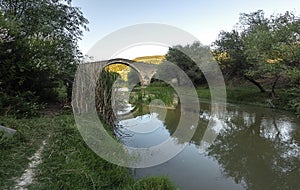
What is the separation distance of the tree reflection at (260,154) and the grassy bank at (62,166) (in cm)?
175

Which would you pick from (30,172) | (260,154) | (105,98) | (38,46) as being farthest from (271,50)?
(30,172)

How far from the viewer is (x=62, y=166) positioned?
2.91m

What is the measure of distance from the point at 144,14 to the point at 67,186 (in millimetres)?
7843

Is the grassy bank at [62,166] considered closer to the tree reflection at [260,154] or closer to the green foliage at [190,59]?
the tree reflection at [260,154]

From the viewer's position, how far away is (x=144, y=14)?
938 cm

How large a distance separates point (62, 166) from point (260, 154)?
3.91 m

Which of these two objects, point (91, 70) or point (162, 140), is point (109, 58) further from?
point (162, 140)

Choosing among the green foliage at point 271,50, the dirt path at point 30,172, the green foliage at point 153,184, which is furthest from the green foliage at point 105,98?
the green foliage at point 271,50

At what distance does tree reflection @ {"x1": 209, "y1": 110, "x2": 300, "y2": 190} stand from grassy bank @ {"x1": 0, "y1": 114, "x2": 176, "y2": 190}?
175cm

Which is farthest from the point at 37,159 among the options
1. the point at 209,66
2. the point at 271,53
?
the point at 209,66

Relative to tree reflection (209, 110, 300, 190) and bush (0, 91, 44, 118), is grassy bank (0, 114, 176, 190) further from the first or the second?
tree reflection (209, 110, 300, 190)

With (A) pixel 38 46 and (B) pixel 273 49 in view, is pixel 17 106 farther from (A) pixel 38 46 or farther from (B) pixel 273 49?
(B) pixel 273 49

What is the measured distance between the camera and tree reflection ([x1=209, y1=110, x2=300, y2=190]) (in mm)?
3896

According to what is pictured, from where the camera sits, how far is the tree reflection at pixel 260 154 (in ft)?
12.8
